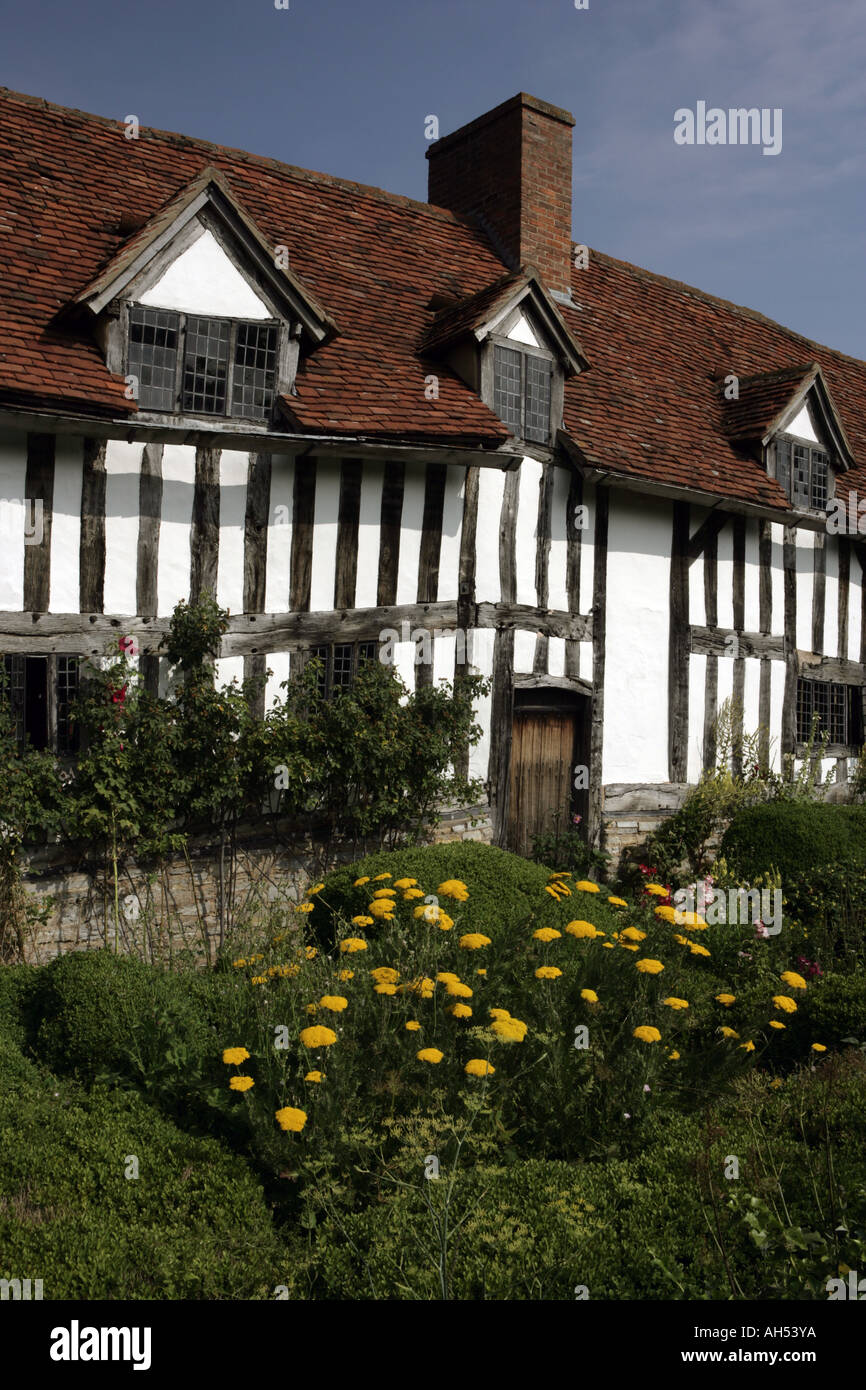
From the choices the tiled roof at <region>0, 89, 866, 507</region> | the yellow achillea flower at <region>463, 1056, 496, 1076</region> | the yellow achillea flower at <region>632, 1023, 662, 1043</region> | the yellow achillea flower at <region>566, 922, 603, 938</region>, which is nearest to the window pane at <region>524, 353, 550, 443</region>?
the tiled roof at <region>0, 89, 866, 507</region>

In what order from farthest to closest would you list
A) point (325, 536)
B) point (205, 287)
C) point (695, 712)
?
point (695, 712) < point (325, 536) < point (205, 287)

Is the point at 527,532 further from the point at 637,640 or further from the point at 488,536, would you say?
the point at 637,640

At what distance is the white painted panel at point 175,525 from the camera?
27.6 ft

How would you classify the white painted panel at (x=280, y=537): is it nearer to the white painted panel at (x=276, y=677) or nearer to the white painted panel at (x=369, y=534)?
the white painted panel at (x=276, y=677)

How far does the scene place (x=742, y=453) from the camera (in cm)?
1255

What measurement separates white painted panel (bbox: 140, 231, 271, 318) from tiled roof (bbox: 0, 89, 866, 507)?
0.42 metres

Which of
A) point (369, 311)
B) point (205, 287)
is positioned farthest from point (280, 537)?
point (369, 311)

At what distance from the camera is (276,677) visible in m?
9.01

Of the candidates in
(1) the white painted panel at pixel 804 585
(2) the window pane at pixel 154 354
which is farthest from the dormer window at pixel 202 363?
(1) the white painted panel at pixel 804 585

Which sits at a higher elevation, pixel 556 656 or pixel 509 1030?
pixel 556 656

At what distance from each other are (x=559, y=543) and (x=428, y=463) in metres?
1.78
